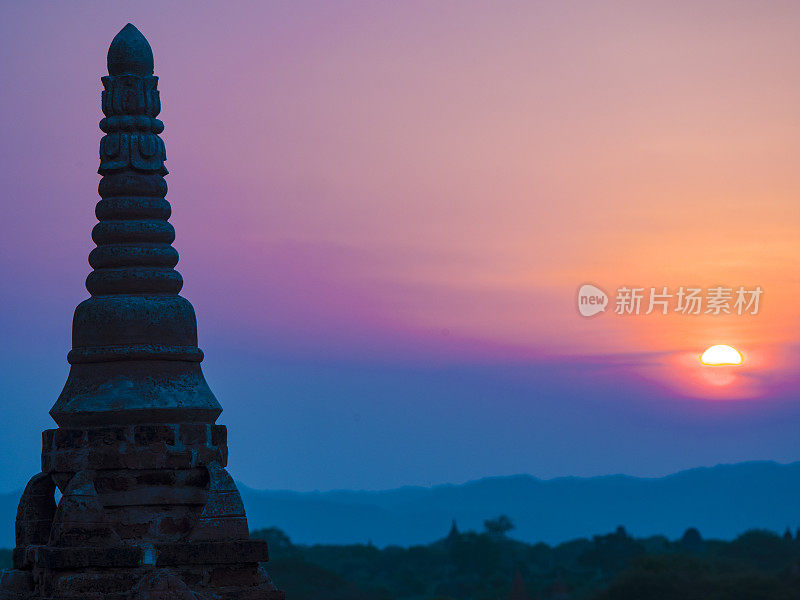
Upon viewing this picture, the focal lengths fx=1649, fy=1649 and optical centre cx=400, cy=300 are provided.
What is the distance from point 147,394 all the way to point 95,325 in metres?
0.87

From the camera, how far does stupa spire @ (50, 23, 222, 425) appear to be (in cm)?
1614

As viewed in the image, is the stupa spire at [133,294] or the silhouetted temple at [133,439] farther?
the stupa spire at [133,294]

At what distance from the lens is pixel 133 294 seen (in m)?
16.4

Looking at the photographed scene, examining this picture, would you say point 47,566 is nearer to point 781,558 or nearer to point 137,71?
point 137,71

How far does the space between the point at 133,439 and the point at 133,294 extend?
4.90 feet

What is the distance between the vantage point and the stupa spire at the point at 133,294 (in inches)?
635

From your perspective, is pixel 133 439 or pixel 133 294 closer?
pixel 133 439

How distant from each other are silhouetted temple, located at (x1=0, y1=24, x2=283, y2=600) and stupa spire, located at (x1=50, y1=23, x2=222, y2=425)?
1 cm

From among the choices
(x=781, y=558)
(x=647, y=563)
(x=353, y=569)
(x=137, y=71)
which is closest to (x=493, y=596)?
(x=647, y=563)

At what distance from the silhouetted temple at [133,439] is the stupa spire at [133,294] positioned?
0.01m

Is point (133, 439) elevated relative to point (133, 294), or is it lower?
lower

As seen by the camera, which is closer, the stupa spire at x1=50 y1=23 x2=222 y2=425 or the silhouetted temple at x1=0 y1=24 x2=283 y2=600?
the silhouetted temple at x1=0 y1=24 x2=283 y2=600

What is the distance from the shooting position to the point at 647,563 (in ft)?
289

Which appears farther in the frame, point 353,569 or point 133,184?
point 353,569
